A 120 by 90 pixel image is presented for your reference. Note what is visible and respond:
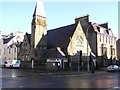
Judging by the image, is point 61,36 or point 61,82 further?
point 61,36

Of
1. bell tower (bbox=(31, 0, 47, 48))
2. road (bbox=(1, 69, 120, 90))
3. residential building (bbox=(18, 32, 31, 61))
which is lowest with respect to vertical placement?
road (bbox=(1, 69, 120, 90))

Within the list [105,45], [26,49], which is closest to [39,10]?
[26,49]

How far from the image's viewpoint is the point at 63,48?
57031 millimetres

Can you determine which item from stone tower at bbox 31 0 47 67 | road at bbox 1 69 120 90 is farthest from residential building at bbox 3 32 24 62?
road at bbox 1 69 120 90

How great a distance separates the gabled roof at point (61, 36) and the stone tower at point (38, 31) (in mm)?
2511

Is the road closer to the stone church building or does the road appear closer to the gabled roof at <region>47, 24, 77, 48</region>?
the stone church building

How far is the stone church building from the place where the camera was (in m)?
55.6

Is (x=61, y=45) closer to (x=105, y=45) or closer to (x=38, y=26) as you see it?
(x=38, y=26)

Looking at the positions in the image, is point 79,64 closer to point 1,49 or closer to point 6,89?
point 1,49

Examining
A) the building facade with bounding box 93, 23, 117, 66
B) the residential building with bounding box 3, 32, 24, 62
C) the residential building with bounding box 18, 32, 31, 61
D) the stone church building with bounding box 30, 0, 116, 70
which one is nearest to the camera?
the stone church building with bounding box 30, 0, 116, 70

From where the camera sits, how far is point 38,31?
60719mm

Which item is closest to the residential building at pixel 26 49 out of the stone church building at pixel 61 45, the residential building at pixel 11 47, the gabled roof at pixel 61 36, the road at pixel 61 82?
the stone church building at pixel 61 45

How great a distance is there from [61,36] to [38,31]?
6129mm

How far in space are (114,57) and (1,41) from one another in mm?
40373
